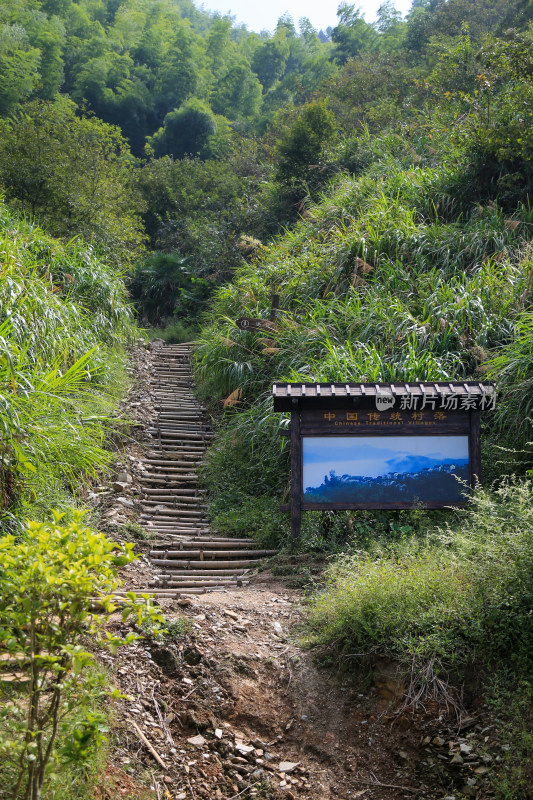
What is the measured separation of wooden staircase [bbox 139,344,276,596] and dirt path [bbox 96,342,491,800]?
3.71ft

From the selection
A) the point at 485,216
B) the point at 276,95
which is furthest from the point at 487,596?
the point at 276,95

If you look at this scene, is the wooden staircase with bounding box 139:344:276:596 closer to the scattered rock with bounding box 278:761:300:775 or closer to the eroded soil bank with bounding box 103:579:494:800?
the eroded soil bank with bounding box 103:579:494:800

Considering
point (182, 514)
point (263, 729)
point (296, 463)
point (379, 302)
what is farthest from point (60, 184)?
point (263, 729)

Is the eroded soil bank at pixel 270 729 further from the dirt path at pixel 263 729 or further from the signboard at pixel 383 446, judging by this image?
the signboard at pixel 383 446

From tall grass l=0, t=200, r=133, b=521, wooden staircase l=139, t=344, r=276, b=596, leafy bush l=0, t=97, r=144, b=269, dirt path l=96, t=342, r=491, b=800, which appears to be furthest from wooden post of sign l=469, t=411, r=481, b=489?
leafy bush l=0, t=97, r=144, b=269

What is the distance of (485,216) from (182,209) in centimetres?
1475

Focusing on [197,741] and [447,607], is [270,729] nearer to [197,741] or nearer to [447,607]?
[197,741]

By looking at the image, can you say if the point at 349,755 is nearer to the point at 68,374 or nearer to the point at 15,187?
the point at 68,374

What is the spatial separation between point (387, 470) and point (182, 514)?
2.98 metres

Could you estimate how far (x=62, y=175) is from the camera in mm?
13375

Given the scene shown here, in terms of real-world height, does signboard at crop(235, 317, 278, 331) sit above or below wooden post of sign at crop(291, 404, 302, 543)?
above

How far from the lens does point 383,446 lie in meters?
6.48

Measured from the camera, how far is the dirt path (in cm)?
364

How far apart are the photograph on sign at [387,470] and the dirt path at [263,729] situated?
6.30 feet
